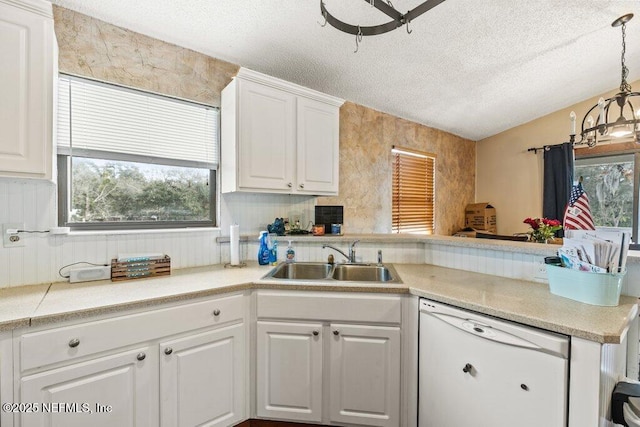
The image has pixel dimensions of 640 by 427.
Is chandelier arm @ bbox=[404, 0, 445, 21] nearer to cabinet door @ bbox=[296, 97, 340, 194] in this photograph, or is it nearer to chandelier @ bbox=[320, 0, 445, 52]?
chandelier @ bbox=[320, 0, 445, 52]

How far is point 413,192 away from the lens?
4.00 m

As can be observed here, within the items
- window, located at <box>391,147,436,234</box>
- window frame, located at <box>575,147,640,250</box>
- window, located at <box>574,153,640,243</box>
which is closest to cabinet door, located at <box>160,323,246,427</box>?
window, located at <box>391,147,436,234</box>

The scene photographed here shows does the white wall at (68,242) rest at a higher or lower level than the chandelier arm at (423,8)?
lower

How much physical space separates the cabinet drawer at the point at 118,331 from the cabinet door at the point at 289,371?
0.25m

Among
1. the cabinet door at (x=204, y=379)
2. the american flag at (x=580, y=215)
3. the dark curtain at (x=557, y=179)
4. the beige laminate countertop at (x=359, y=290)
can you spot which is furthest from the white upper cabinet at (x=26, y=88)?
the dark curtain at (x=557, y=179)

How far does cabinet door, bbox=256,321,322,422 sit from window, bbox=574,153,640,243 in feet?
13.7

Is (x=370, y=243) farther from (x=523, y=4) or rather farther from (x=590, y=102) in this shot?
(x=590, y=102)

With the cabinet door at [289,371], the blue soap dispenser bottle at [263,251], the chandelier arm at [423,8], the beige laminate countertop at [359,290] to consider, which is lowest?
the cabinet door at [289,371]

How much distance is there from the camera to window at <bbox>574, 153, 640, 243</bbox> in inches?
149

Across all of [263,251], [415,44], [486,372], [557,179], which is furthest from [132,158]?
[557,179]

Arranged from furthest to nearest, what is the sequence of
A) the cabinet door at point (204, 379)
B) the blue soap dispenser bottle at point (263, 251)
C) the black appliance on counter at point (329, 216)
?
the black appliance on counter at point (329, 216) < the blue soap dispenser bottle at point (263, 251) < the cabinet door at point (204, 379)

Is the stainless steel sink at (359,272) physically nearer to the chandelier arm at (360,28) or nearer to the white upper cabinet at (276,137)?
the white upper cabinet at (276,137)

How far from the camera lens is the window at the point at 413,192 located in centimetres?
376

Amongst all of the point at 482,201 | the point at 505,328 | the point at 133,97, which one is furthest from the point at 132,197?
the point at 482,201
